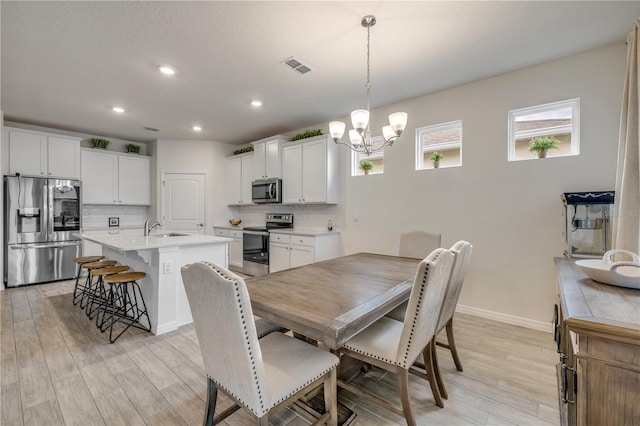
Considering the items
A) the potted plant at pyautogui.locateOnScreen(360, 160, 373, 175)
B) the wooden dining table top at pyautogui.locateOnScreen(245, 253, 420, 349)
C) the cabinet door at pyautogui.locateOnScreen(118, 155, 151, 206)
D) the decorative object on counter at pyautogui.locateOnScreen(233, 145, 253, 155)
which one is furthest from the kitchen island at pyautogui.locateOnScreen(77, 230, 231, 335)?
the decorative object on counter at pyautogui.locateOnScreen(233, 145, 253, 155)

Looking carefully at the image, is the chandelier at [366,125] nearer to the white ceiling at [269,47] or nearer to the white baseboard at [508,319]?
the white ceiling at [269,47]

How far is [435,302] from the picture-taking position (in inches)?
58.2

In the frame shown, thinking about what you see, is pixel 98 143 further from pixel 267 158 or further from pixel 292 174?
pixel 292 174

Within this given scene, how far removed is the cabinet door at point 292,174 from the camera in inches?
183

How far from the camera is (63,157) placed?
4.71 metres

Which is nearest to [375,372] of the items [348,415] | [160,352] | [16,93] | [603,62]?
[348,415]

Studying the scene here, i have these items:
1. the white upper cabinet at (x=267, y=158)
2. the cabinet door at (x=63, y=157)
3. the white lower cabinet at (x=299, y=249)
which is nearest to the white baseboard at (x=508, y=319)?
the white lower cabinet at (x=299, y=249)

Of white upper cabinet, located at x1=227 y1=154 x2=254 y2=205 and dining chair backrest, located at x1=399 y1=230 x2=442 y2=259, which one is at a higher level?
white upper cabinet, located at x1=227 y1=154 x2=254 y2=205

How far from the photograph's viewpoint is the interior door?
5699 millimetres

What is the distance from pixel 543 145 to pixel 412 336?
101 inches

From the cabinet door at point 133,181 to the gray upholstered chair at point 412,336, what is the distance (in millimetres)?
5800

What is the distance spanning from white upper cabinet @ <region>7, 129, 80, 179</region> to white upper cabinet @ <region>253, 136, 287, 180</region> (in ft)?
10.2

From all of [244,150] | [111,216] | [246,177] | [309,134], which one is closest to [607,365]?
[309,134]

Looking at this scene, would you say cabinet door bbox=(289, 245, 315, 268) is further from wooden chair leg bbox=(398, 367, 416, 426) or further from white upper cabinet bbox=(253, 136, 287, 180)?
wooden chair leg bbox=(398, 367, 416, 426)
